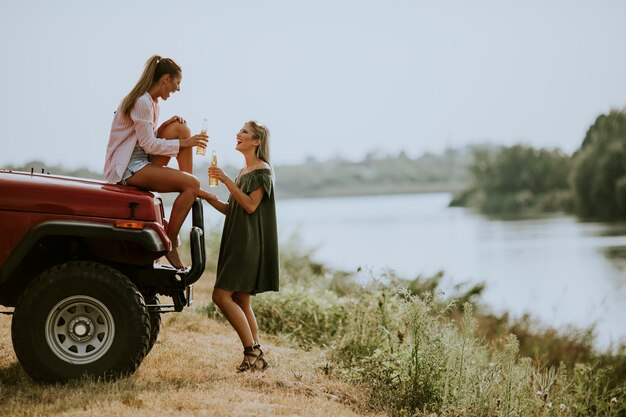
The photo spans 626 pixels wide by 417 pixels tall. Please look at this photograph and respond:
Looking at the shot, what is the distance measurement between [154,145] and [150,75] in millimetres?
584

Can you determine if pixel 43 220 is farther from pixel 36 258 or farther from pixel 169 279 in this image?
pixel 169 279

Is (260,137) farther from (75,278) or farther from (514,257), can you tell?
(514,257)

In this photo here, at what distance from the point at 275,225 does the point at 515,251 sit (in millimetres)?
30608

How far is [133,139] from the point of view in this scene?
647cm

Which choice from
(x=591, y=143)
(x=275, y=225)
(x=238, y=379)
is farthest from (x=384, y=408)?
(x=591, y=143)

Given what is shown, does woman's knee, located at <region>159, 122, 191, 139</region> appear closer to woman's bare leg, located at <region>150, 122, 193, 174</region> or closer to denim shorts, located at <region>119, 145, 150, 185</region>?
woman's bare leg, located at <region>150, 122, 193, 174</region>

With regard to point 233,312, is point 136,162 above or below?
above

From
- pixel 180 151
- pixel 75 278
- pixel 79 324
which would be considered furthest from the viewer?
pixel 180 151

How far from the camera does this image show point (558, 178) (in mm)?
62875

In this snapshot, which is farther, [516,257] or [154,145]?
[516,257]

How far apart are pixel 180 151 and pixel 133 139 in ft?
1.25

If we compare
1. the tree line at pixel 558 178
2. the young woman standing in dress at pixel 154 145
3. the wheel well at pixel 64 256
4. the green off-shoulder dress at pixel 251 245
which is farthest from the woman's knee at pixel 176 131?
the tree line at pixel 558 178

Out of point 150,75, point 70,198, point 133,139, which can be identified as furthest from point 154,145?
point 70,198

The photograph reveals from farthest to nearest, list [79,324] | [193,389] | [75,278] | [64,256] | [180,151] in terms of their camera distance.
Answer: [180,151]
[64,256]
[193,389]
[79,324]
[75,278]
